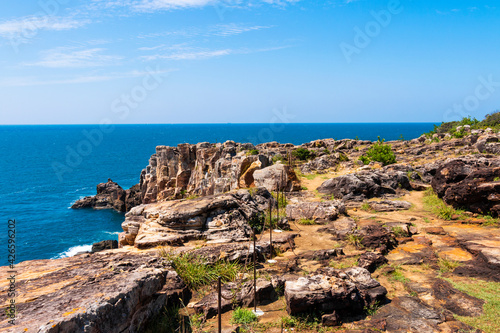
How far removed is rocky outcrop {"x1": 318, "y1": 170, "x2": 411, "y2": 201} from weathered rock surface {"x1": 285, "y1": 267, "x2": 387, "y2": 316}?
11.8m

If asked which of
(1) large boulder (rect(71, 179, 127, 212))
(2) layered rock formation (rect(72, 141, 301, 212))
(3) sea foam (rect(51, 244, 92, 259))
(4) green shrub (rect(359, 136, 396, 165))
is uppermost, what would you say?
(4) green shrub (rect(359, 136, 396, 165))

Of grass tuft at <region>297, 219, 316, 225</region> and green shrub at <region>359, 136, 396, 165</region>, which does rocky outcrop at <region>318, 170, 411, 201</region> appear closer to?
grass tuft at <region>297, 219, 316, 225</region>

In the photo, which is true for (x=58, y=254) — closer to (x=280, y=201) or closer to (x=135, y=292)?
(x=280, y=201)

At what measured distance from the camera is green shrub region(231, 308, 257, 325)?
725cm

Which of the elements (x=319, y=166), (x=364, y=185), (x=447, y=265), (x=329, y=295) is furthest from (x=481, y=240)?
(x=319, y=166)

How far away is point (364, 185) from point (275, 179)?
5.56m

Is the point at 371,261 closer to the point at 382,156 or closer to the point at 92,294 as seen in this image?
the point at 92,294

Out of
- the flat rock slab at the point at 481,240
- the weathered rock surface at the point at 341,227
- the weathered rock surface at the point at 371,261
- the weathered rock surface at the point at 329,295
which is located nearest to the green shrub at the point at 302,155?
the weathered rock surface at the point at 341,227

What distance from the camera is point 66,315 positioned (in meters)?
5.09

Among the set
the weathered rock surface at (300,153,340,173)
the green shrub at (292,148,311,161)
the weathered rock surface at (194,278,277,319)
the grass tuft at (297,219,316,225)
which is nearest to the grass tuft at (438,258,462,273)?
the weathered rock surface at (194,278,277,319)

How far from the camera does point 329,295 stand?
7457 mm

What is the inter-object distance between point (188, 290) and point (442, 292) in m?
6.68

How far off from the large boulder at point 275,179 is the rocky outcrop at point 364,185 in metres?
2.16

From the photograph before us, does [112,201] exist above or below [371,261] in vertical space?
below
